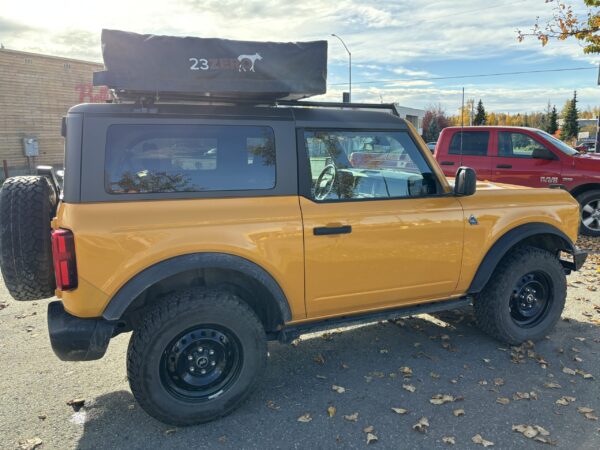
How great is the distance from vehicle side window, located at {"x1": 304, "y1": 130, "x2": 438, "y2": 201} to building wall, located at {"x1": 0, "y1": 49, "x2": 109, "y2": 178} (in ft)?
59.0

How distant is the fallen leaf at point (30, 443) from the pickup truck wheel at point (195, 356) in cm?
63

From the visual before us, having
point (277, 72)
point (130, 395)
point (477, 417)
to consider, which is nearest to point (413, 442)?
point (477, 417)

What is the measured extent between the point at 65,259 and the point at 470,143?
7719 mm

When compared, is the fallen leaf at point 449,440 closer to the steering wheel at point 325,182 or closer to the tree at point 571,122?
the steering wheel at point 325,182

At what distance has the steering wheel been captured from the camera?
3103 mm

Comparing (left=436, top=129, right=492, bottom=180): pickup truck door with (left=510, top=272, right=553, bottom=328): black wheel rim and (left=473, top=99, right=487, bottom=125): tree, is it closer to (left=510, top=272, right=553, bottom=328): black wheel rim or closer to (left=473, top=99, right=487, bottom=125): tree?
(left=510, top=272, right=553, bottom=328): black wheel rim

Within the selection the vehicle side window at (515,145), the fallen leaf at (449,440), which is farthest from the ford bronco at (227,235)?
the vehicle side window at (515,145)

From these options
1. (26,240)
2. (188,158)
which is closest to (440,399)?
(188,158)

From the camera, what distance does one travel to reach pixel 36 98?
1814cm

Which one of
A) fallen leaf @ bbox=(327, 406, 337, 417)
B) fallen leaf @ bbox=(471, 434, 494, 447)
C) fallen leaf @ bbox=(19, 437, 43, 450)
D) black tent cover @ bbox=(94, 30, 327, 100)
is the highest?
black tent cover @ bbox=(94, 30, 327, 100)

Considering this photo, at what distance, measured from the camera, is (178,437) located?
277 cm

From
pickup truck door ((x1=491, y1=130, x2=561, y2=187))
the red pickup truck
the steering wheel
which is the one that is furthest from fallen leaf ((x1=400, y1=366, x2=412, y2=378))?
pickup truck door ((x1=491, y1=130, x2=561, y2=187))

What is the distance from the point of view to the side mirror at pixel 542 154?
307 inches

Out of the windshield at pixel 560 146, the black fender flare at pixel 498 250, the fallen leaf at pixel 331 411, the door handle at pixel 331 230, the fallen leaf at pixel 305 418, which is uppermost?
the windshield at pixel 560 146
